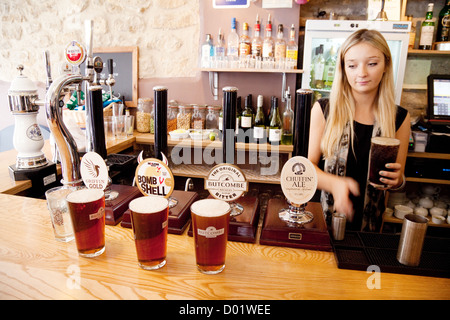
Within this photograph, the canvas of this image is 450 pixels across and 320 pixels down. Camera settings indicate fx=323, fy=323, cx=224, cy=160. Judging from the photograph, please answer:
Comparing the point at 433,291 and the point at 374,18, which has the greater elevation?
the point at 374,18

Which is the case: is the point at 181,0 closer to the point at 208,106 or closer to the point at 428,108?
the point at 208,106

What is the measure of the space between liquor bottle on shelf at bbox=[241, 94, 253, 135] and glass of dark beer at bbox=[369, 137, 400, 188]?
6.56 ft

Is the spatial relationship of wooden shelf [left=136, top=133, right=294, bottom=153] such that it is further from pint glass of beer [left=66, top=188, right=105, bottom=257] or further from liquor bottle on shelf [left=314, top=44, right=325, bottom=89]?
pint glass of beer [left=66, top=188, right=105, bottom=257]

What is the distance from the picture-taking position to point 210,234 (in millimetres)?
743

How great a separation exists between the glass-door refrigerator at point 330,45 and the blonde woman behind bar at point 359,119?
1.14 meters

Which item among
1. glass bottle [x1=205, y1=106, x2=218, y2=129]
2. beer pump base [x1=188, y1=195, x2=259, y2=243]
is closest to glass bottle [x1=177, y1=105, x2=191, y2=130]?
glass bottle [x1=205, y1=106, x2=218, y2=129]

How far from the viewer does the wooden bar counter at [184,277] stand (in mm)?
712

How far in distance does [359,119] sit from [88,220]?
147 centimetres

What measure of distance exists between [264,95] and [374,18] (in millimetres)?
1142

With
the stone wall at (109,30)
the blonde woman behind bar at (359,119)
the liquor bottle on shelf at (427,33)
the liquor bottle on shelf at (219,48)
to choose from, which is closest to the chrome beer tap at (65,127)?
the blonde woman behind bar at (359,119)

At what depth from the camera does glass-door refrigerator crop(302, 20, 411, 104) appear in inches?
102

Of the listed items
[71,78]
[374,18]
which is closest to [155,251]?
[71,78]

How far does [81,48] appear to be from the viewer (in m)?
1.42
